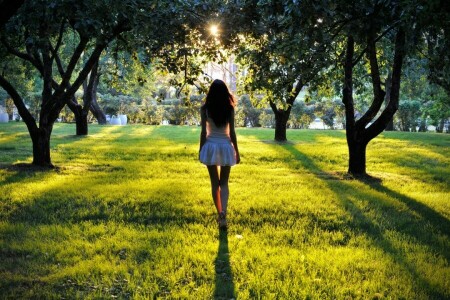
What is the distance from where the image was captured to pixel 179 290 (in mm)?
4062

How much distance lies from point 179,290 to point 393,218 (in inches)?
160

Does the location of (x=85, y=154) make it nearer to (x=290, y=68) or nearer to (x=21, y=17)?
(x=21, y=17)

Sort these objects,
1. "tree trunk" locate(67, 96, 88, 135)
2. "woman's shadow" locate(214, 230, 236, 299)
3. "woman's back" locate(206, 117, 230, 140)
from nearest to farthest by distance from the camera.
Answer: "woman's shadow" locate(214, 230, 236, 299) → "woman's back" locate(206, 117, 230, 140) → "tree trunk" locate(67, 96, 88, 135)

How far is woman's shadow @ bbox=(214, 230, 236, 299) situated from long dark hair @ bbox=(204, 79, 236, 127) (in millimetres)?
1575

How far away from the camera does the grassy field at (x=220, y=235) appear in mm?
4184

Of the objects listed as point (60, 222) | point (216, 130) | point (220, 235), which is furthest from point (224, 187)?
point (60, 222)

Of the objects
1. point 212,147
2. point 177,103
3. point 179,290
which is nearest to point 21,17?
point 212,147

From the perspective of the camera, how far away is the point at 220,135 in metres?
6.01

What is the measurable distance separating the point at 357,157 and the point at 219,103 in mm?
6097

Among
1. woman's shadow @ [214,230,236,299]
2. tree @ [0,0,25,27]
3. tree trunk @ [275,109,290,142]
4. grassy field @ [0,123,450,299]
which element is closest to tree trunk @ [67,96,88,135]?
tree trunk @ [275,109,290,142]

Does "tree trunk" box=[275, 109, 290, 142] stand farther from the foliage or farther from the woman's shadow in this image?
the foliage

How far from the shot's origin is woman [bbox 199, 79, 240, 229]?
5.87 metres

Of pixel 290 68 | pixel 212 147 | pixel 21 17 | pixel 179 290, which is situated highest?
pixel 21 17

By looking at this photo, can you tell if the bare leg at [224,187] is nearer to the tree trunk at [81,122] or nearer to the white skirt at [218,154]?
the white skirt at [218,154]
